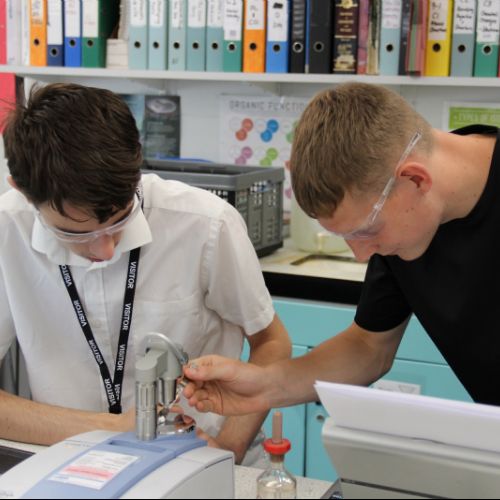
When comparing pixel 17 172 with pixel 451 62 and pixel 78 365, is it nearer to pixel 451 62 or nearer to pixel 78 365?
pixel 78 365

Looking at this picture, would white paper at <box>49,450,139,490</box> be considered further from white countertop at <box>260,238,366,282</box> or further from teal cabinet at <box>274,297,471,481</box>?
white countertop at <box>260,238,366,282</box>

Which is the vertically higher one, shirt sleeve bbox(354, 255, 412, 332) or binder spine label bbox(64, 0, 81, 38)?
binder spine label bbox(64, 0, 81, 38)

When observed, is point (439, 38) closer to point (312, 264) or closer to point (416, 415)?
point (312, 264)

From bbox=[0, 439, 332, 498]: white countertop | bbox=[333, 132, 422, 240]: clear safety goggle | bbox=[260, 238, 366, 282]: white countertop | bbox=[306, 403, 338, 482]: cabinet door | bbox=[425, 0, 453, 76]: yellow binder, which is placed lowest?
bbox=[306, 403, 338, 482]: cabinet door

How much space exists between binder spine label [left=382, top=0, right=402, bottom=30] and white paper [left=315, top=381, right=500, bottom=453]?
6.51 ft

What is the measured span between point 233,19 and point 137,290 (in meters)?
1.55

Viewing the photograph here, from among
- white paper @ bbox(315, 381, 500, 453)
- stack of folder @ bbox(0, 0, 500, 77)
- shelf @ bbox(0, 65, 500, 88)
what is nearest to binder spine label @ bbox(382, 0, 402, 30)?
stack of folder @ bbox(0, 0, 500, 77)

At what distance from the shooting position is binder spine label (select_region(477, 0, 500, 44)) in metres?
2.61

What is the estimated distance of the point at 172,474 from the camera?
1.00 m

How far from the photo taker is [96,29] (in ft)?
10.0

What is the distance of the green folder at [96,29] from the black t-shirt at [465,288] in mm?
1889

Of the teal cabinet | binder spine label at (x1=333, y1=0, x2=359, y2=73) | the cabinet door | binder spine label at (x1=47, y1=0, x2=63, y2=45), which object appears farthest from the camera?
binder spine label at (x1=47, y1=0, x2=63, y2=45)

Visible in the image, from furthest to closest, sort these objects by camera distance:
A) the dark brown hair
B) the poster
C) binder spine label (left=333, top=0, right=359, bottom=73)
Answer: the poster < binder spine label (left=333, top=0, right=359, bottom=73) < the dark brown hair

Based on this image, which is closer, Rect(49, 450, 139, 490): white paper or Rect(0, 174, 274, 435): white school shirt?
Rect(49, 450, 139, 490): white paper
